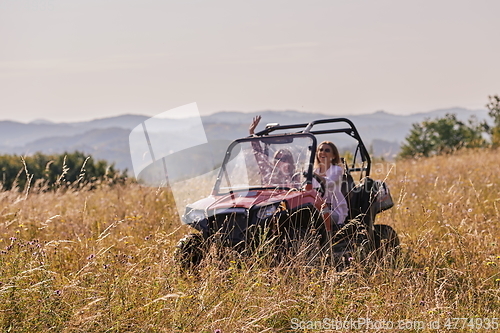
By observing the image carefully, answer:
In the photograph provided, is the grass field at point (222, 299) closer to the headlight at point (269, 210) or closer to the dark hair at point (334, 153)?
the headlight at point (269, 210)

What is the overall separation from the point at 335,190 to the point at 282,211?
107cm

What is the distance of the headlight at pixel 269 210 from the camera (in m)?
5.43

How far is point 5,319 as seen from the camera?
389cm

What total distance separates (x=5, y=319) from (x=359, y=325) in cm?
256

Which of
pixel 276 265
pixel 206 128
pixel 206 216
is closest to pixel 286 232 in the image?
pixel 276 265

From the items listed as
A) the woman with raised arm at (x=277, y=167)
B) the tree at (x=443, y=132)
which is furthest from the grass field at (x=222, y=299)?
the tree at (x=443, y=132)

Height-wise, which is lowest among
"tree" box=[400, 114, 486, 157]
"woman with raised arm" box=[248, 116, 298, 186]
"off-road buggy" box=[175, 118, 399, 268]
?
"tree" box=[400, 114, 486, 157]

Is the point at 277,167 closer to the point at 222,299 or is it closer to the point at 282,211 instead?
the point at 282,211

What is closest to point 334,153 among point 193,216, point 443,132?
point 193,216

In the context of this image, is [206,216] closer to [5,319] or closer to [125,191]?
[5,319]

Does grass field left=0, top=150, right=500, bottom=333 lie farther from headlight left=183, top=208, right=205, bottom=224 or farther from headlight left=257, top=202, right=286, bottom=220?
headlight left=183, top=208, right=205, bottom=224

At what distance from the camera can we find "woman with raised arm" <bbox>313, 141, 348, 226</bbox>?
6172 mm

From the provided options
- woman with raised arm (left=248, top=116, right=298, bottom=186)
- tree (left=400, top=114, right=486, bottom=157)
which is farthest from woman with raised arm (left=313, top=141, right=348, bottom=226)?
tree (left=400, top=114, right=486, bottom=157)

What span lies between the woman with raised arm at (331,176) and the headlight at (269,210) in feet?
2.41
